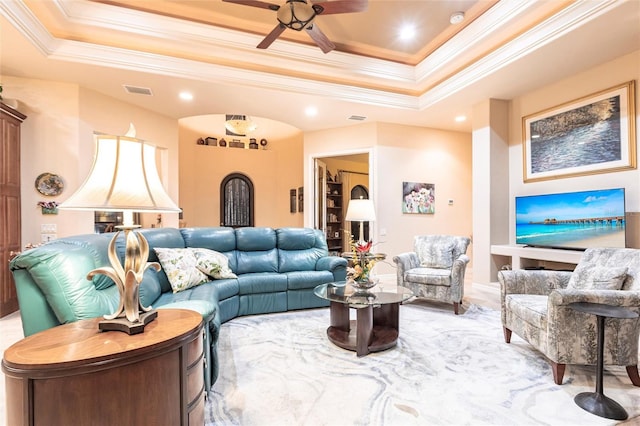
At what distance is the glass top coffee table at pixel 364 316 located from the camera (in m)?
2.52

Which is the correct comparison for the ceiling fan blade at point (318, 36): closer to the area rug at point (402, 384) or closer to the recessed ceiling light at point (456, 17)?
the recessed ceiling light at point (456, 17)

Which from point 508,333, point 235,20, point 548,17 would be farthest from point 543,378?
point 235,20

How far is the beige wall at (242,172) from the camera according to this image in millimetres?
7501

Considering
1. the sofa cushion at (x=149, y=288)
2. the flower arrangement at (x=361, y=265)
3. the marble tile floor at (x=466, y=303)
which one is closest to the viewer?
the sofa cushion at (x=149, y=288)

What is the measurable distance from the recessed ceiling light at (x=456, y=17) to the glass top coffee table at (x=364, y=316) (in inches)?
126

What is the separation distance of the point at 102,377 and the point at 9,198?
4.00 metres

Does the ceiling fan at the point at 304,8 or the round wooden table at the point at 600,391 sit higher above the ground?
the ceiling fan at the point at 304,8

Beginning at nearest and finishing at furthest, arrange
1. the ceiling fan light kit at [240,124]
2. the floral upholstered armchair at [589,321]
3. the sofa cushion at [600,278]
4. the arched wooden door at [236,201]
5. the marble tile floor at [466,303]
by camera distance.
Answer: the floral upholstered armchair at [589,321] → the sofa cushion at [600,278] → the marble tile floor at [466,303] → the ceiling fan light kit at [240,124] → the arched wooden door at [236,201]

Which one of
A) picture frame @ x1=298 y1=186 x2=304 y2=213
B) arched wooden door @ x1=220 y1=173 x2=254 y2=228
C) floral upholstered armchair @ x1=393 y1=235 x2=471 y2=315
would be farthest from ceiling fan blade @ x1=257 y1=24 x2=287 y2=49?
arched wooden door @ x1=220 y1=173 x2=254 y2=228

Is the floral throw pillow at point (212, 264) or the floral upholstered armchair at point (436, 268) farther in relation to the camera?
the floral upholstered armchair at point (436, 268)

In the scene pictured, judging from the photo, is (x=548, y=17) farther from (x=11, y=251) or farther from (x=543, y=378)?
(x=11, y=251)

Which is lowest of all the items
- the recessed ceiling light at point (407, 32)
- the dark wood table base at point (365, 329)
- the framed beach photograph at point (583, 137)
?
the dark wood table base at point (365, 329)

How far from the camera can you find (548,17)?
10.3 ft

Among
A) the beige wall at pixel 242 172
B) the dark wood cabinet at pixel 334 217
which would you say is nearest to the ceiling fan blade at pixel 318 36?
the beige wall at pixel 242 172
